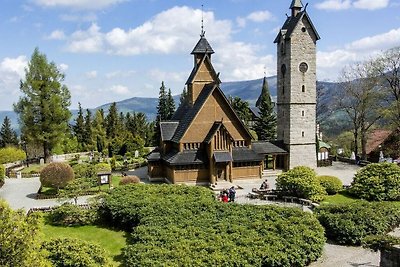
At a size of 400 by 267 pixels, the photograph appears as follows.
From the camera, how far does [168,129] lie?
3538 centimetres

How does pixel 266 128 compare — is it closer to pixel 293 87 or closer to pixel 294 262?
pixel 293 87

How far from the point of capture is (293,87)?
122ft

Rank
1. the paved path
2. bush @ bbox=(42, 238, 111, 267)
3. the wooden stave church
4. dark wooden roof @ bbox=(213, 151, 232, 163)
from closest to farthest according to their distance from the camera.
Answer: bush @ bbox=(42, 238, 111, 267) < the paved path < dark wooden roof @ bbox=(213, 151, 232, 163) < the wooden stave church

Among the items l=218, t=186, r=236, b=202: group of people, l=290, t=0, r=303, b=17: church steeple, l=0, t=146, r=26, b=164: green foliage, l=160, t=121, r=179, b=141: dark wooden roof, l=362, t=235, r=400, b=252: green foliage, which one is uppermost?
l=290, t=0, r=303, b=17: church steeple

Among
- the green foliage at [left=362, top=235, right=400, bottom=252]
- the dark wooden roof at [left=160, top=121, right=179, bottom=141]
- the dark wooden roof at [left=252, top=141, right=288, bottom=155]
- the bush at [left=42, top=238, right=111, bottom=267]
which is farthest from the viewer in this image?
the dark wooden roof at [left=252, top=141, right=288, bottom=155]

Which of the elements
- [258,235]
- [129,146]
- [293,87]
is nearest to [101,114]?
[129,146]

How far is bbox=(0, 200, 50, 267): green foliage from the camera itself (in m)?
8.21

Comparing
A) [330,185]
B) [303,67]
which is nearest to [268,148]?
[303,67]

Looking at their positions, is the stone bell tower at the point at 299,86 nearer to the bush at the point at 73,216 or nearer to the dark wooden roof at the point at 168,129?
the dark wooden roof at the point at 168,129

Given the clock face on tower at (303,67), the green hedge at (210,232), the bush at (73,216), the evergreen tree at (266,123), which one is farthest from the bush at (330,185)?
the evergreen tree at (266,123)

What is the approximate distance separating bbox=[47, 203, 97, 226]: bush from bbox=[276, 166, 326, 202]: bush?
13.0 meters

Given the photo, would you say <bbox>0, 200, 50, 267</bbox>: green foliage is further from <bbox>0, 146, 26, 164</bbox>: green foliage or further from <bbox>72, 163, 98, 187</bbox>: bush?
<bbox>0, 146, 26, 164</bbox>: green foliage

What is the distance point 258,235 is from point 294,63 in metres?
24.7

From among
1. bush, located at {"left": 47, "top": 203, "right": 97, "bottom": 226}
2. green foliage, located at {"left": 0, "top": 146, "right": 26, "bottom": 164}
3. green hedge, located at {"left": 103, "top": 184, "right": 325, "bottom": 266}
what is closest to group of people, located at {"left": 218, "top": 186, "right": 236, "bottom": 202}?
green hedge, located at {"left": 103, "top": 184, "right": 325, "bottom": 266}
